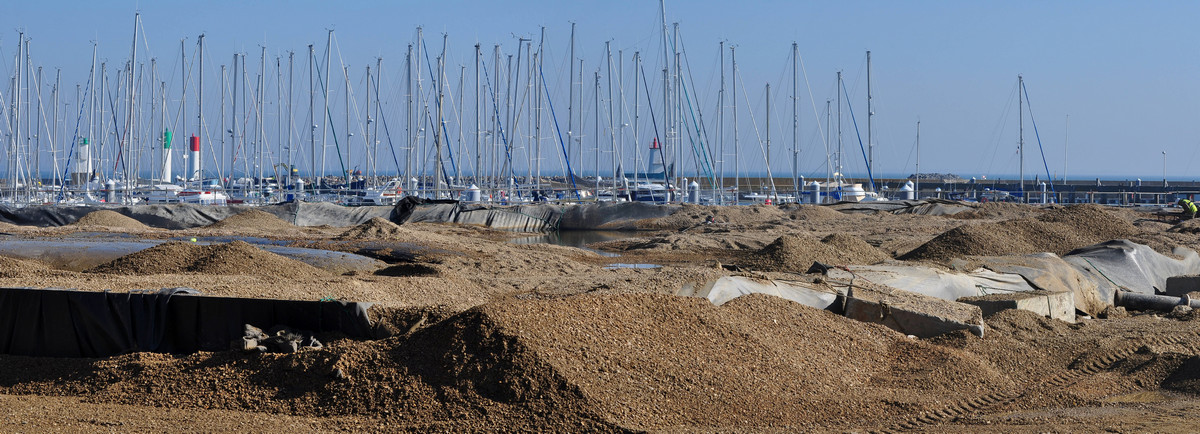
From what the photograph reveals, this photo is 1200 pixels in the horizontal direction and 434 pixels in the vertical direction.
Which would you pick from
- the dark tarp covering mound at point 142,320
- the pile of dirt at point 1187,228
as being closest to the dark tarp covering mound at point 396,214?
the pile of dirt at point 1187,228

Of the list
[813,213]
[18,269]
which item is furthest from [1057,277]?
[813,213]

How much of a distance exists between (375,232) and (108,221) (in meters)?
9.89

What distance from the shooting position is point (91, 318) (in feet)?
33.2

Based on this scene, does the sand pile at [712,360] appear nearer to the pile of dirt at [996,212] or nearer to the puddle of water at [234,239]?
the puddle of water at [234,239]

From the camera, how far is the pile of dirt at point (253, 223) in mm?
28688

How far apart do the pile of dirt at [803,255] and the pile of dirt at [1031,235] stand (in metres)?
1.16

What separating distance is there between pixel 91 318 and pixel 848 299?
8.57 m

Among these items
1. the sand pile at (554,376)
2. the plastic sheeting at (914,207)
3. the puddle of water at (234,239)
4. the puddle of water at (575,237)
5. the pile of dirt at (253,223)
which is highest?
the plastic sheeting at (914,207)

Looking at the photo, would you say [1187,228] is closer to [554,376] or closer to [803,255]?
[803,255]

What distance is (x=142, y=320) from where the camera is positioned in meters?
9.96

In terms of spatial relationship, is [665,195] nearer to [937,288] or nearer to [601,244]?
[601,244]

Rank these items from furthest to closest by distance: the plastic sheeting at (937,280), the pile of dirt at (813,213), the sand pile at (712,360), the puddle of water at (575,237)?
the pile of dirt at (813,213)
the puddle of water at (575,237)
the plastic sheeting at (937,280)
the sand pile at (712,360)

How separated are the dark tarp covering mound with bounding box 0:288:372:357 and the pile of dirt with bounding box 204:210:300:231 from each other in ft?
59.4

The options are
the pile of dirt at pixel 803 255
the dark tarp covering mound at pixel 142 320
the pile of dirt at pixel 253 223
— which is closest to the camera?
the dark tarp covering mound at pixel 142 320
